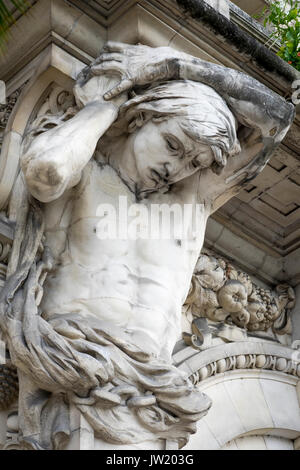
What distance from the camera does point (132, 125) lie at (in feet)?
14.2

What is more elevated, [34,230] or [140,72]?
[140,72]

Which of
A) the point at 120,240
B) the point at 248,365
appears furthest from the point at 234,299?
the point at 120,240

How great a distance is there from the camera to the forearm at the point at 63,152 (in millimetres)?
3832

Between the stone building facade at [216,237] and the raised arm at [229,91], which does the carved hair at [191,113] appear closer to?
the raised arm at [229,91]

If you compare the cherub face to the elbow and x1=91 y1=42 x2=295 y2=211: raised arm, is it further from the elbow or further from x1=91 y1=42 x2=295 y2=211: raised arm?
the elbow

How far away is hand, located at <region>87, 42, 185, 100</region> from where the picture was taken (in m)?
4.27

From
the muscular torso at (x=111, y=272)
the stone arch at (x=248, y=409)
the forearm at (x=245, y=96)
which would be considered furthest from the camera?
the stone arch at (x=248, y=409)

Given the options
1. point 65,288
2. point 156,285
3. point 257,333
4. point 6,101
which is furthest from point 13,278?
point 257,333

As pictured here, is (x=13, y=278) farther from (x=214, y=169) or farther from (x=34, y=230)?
(x=214, y=169)

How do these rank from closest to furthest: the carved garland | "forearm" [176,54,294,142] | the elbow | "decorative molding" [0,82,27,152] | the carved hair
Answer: the elbow, the carved hair, "forearm" [176,54,294,142], "decorative molding" [0,82,27,152], the carved garland

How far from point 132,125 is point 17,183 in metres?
0.46

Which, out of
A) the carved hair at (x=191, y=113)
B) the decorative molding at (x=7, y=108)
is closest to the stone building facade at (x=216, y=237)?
the decorative molding at (x=7, y=108)

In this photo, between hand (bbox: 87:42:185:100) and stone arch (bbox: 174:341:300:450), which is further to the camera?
stone arch (bbox: 174:341:300:450)

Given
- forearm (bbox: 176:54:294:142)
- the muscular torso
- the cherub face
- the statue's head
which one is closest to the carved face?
the statue's head
